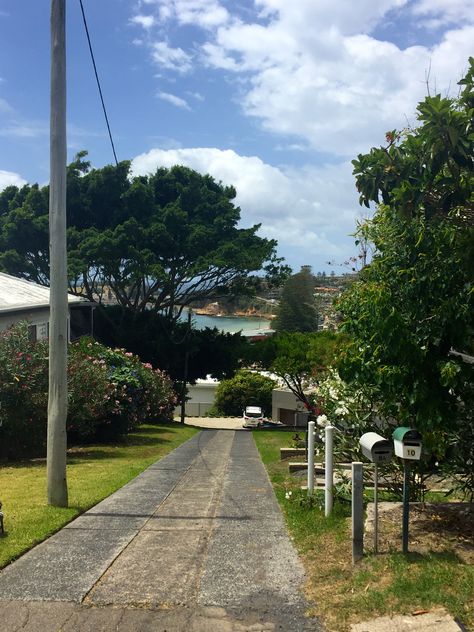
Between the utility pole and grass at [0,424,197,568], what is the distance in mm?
557

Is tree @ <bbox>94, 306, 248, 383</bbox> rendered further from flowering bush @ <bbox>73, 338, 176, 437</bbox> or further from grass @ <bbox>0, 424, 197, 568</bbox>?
grass @ <bbox>0, 424, 197, 568</bbox>

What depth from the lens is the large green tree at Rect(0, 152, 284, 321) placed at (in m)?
35.0

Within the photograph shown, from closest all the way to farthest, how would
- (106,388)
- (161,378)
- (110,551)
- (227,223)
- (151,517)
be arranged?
1. (110,551)
2. (151,517)
3. (106,388)
4. (161,378)
5. (227,223)

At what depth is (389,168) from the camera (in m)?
7.36

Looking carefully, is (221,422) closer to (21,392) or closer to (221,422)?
(221,422)

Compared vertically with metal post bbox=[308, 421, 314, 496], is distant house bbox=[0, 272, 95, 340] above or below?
above

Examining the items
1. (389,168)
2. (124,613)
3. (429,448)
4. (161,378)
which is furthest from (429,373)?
(161,378)

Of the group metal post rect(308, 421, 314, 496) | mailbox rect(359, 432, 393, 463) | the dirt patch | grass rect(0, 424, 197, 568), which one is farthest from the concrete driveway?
mailbox rect(359, 432, 393, 463)

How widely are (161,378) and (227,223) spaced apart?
13.3 m

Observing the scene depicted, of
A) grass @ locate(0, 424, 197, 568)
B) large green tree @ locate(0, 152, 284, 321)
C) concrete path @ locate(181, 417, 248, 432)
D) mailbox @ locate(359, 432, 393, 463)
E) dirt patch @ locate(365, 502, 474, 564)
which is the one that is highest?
large green tree @ locate(0, 152, 284, 321)

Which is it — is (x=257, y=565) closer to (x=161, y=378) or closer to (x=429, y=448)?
(x=429, y=448)

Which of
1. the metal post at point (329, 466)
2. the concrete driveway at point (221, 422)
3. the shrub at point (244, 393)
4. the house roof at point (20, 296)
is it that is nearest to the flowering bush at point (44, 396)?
the house roof at point (20, 296)

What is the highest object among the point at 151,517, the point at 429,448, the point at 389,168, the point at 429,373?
the point at 389,168

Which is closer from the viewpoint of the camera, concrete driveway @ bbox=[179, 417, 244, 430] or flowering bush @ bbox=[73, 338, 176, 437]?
flowering bush @ bbox=[73, 338, 176, 437]
